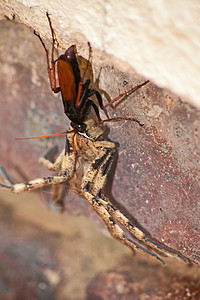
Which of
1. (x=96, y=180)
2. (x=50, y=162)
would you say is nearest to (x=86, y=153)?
(x=96, y=180)

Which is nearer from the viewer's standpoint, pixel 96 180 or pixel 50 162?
pixel 96 180

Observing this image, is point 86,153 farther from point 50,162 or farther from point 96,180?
point 50,162

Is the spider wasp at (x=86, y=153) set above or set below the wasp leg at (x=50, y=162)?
above

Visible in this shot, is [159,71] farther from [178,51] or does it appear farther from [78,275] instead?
[78,275]

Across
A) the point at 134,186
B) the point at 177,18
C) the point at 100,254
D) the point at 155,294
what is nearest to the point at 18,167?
the point at 100,254

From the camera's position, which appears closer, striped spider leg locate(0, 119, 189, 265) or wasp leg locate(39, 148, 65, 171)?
striped spider leg locate(0, 119, 189, 265)

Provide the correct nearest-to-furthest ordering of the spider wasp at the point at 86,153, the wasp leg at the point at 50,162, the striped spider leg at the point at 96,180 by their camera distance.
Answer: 1. the spider wasp at the point at 86,153
2. the striped spider leg at the point at 96,180
3. the wasp leg at the point at 50,162

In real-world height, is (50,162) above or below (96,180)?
below
